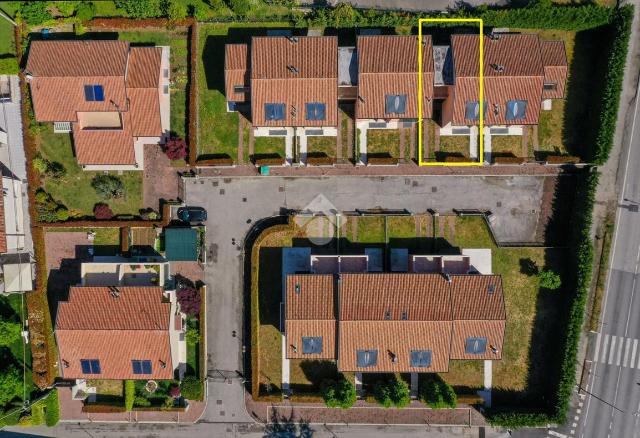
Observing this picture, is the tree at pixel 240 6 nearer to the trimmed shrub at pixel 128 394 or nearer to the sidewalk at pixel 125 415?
the trimmed shrub at pixel 128 394

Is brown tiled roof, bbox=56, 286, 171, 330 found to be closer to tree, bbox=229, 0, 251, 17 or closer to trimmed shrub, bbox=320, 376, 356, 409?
trimmed shrub, bbox=320, 376, 356, 409

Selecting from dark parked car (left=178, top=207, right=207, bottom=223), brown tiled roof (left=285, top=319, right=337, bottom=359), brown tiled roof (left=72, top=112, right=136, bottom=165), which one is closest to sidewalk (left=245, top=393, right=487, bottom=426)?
brown tiled roof (left=285, top=319, right=337, bottom=359)

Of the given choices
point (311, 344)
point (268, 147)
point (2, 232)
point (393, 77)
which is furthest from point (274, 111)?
point (2, 232)

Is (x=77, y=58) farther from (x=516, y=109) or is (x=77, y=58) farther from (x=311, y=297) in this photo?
(x=516, y=109)

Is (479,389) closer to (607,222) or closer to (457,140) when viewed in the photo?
(607,222)

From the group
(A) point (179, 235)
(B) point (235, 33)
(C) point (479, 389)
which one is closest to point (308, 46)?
(B) point (235, 33)

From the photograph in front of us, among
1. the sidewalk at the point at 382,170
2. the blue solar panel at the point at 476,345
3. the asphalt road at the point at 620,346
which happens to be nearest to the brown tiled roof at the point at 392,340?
the blue solar panel at the point at 476,345
